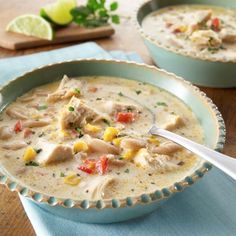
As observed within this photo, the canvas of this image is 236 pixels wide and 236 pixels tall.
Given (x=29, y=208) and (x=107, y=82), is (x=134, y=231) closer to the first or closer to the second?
(x=29, y=208)

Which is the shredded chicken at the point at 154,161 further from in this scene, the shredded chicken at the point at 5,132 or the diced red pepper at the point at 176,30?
the diced red pepper at the point at 176,30

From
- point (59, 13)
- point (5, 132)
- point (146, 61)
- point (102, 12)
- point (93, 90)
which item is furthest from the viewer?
point (102, 12)

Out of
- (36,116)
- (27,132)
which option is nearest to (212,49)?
(36,116)

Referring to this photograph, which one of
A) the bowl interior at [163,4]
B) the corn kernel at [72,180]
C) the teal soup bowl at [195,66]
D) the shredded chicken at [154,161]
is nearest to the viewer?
the corn kernel at [72,180]

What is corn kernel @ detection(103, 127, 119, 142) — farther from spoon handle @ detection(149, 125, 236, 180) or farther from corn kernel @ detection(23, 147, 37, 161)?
corn kernel @ detection(23, 147, 37, 161)

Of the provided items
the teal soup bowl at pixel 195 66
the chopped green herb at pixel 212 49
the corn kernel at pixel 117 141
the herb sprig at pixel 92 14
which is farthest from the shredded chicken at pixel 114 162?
the herb sprig at pixel 92 14

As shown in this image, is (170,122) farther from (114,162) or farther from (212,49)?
(212,49)
